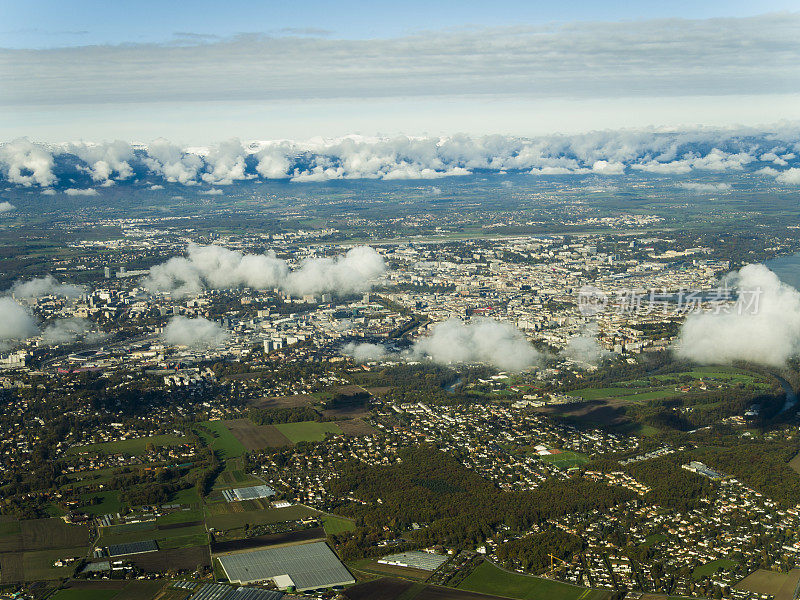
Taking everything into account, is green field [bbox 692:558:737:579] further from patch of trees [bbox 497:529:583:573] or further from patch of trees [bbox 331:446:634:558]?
patch of trees [bbox 331:446:634:558]

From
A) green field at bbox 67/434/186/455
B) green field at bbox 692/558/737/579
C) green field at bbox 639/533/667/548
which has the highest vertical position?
green field at bbox 692/558/737/579

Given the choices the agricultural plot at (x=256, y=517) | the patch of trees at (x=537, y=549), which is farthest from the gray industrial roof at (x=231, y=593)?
the patch of trees at (x=537, y=549)

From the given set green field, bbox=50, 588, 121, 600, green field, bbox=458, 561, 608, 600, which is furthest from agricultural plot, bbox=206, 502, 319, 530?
green field, bbox=458, 561, 608, 600

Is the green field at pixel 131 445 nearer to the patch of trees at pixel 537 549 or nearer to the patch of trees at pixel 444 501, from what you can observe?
the patch of trees at pixel 444 501

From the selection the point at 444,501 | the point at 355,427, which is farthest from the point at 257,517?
the point at 355,427

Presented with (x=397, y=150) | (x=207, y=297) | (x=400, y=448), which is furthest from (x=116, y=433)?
(x=397, y=150)

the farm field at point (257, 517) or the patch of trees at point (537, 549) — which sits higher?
the patch of trees at point (537, 549)

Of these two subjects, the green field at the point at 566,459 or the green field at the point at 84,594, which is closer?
the green field at the point at 84,594
